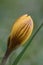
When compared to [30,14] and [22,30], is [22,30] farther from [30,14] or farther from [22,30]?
[30,14]

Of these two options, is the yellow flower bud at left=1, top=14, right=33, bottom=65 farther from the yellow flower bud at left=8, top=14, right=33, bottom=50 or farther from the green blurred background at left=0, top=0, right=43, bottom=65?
the green blurred background at left=0, top=0, right=43, bottom=65

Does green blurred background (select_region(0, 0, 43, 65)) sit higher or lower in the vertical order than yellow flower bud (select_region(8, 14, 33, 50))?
higher

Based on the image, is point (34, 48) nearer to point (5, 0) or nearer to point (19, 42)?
point (5, 0)

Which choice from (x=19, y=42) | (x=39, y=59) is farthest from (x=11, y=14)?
(x=19, y=42)

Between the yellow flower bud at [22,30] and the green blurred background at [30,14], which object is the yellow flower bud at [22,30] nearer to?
the yellow flower bud at [22,30]

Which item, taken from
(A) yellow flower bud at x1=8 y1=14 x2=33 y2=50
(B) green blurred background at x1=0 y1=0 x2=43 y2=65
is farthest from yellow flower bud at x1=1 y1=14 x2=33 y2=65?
(B) green blurred background at x1=0 y1=0 x2=43 y2=65

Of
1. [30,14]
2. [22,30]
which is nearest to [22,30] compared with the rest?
[22,30]

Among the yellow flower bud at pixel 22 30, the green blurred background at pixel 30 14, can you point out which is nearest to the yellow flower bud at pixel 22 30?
the yellow flower bud at pixel 22 30

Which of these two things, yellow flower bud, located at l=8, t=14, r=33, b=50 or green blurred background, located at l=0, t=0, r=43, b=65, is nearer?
yellow flower bud, located at l=8, t=14, r=33, b=50
